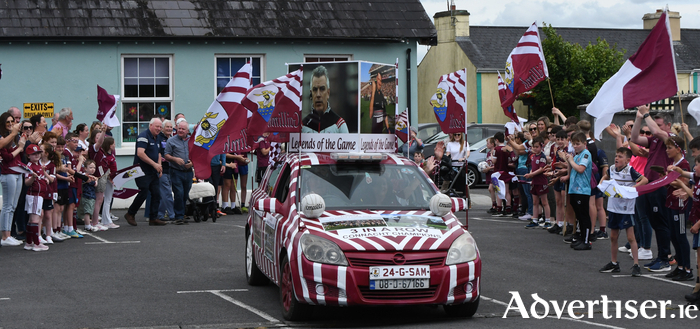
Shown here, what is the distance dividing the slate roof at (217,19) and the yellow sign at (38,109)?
159cm

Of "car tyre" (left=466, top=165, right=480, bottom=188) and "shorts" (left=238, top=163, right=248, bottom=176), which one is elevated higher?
"shorts" (left=238, top=163, right=248, bottom=176)

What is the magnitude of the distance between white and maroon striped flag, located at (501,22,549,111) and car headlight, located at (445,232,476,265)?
7.17m

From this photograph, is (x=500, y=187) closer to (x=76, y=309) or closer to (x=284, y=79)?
(x=284, y=79)

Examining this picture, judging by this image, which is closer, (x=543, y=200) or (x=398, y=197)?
(x=398, y=197)

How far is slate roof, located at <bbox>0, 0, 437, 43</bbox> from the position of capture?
65.5ft

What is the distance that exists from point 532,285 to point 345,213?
2.81 metres

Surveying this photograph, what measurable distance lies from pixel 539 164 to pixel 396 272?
8278 mm

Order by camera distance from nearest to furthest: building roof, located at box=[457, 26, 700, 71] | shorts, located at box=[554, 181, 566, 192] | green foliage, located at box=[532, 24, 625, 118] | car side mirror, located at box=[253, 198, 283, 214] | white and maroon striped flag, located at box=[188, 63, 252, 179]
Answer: car side mirror, located at box=[253, 198, 283, 214] < white and maroon striped flag, located at box=[188, 63, 252, 179] < shorts, located at box=[554, 181, 566, 192] < green foliage, located at box=[532, 24, 625, 118] < building roof, located at box=[457, 26, 700, 71]

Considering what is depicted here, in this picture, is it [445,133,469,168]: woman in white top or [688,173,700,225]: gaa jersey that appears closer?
[688,173,700,225]: gaa jersey

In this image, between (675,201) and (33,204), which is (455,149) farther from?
(33,204)

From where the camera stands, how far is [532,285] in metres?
9.65

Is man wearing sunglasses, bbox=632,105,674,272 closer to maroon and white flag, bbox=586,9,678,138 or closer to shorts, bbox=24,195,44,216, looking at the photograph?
maroon and white flag, bbox=586,9,678,138

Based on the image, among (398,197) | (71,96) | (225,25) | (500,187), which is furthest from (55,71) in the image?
(398,197)

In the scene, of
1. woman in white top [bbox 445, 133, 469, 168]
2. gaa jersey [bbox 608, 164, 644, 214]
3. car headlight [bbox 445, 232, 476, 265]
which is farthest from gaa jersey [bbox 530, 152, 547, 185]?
car headlight [bbox 445, 232, 476, 265]
